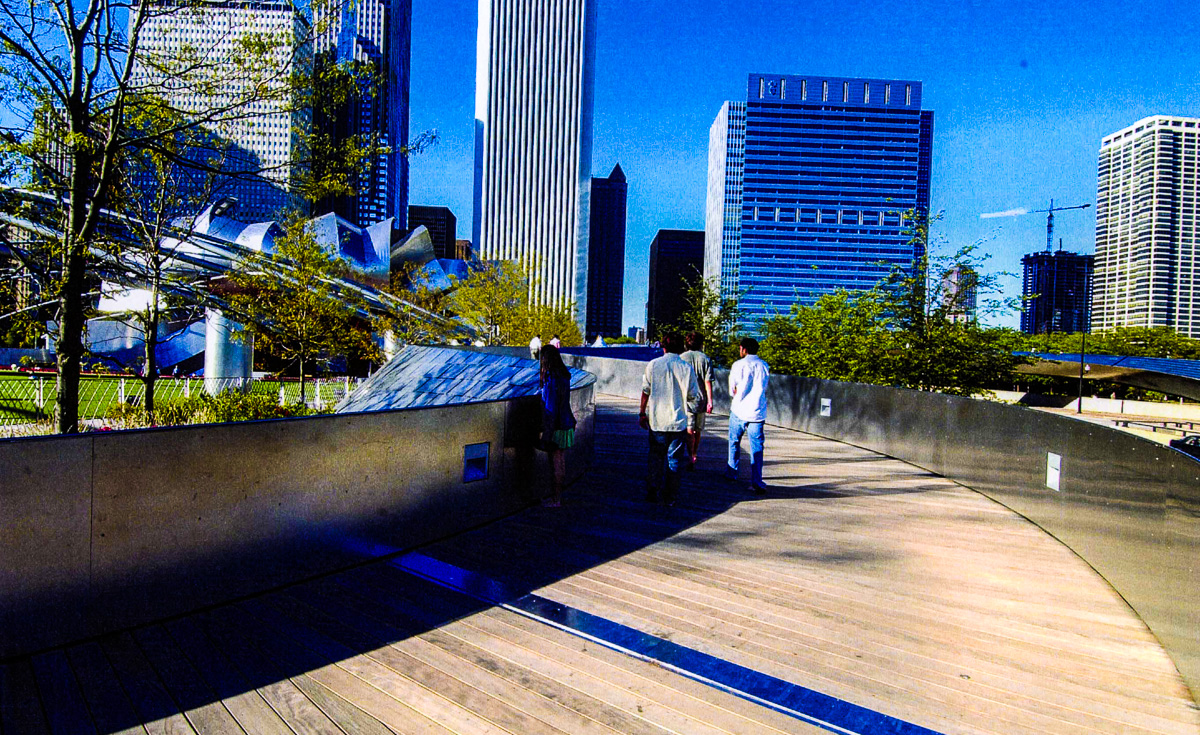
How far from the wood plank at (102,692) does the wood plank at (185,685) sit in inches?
6.1

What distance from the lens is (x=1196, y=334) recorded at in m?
127

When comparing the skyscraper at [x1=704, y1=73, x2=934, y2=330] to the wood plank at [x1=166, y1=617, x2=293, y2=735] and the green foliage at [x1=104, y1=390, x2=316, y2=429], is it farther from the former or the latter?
the wood plank at [x1=166, y1=617, x2=293, y2=735]

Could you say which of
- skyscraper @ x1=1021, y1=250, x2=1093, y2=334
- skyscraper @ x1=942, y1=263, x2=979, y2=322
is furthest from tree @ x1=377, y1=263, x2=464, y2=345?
skyscraper @ x1=1021, y1=250, x2=1093, y2=334

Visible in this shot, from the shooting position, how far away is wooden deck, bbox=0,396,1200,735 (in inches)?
110

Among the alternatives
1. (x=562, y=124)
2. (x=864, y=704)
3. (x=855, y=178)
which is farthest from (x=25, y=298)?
(x=855, y=178)

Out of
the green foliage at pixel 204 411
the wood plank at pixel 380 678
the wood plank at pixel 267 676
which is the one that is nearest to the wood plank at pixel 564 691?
the wood plank at pixel 380 678

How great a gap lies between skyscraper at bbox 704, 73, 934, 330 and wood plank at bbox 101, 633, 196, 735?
165 meters

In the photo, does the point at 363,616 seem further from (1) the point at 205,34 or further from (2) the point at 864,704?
(1) the point at 205,34

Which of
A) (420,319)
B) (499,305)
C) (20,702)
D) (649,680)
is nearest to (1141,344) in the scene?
(499,305)

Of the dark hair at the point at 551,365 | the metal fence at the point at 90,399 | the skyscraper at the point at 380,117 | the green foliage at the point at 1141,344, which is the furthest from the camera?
the skyscraper at the point at 380,117

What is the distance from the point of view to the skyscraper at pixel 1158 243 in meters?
126

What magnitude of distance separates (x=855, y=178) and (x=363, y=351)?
166 metres

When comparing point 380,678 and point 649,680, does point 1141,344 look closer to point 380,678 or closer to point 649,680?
point 649,680

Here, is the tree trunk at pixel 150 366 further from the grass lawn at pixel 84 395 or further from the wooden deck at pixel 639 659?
the wooden deck at pixel 639 659
